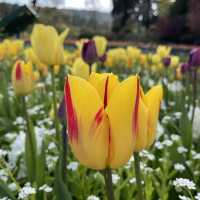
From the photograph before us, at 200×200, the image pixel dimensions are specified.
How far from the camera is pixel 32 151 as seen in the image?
1624mm

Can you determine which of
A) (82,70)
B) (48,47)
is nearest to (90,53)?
(82,70)

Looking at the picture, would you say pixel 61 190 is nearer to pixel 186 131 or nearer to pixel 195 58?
pixel 186 131

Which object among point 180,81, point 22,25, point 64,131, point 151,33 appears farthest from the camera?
point 151,33

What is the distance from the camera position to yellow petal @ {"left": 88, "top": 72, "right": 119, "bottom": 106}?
0.79 metres

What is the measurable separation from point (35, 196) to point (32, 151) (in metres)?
0.25

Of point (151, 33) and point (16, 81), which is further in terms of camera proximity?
point (151, 33)

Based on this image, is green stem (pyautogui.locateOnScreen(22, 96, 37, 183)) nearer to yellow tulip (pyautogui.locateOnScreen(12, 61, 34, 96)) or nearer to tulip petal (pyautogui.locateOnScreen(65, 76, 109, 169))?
yellow tulip (pyautogui.locateOnScreen(12, 61, 34, 96))

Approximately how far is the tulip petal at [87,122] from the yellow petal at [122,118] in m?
0.01

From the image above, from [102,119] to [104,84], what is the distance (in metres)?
0.06

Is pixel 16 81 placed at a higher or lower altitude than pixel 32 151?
higher

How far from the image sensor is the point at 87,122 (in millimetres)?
765

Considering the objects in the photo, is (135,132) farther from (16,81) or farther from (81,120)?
(16,81)

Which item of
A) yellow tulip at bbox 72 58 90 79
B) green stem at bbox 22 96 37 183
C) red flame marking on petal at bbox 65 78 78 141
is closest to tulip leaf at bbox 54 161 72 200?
red flame marking on petal at bbox 65 78 78 141

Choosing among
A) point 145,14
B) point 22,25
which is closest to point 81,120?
point 22,25
